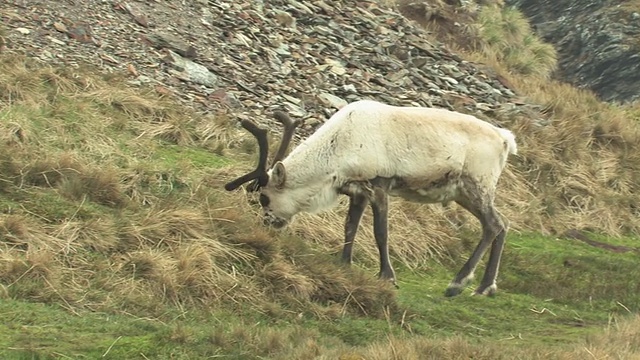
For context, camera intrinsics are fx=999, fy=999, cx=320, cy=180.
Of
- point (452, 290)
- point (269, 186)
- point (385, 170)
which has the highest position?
point (385, 170)

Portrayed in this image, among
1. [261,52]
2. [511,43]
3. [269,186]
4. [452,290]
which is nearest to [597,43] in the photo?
[511,43]

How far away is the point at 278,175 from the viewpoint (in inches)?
454

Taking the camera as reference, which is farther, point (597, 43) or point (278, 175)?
point (597, 43)

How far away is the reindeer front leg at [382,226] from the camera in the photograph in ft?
36.5

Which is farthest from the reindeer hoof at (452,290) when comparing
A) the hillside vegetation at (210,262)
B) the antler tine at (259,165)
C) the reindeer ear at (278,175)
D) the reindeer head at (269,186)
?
the antler tine at (259,165)

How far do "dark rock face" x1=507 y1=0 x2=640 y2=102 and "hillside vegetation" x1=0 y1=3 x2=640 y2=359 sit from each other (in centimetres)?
1199

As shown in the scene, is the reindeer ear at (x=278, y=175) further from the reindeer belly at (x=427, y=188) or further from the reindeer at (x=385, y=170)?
the reindeer belly at (x=427, y=188)

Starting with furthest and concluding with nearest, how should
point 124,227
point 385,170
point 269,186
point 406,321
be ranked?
point 269,186 < point 385,170 < point 124,227 < point 406,321

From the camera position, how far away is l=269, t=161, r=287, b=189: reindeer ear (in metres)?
11.5

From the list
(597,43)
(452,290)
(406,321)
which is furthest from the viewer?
(597,43)

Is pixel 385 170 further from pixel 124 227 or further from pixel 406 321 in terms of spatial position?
pixel 124 227

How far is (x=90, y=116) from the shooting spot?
13.2 meters

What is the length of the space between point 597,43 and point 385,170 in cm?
2004

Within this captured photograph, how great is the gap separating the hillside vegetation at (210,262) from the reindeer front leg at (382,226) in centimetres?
29
